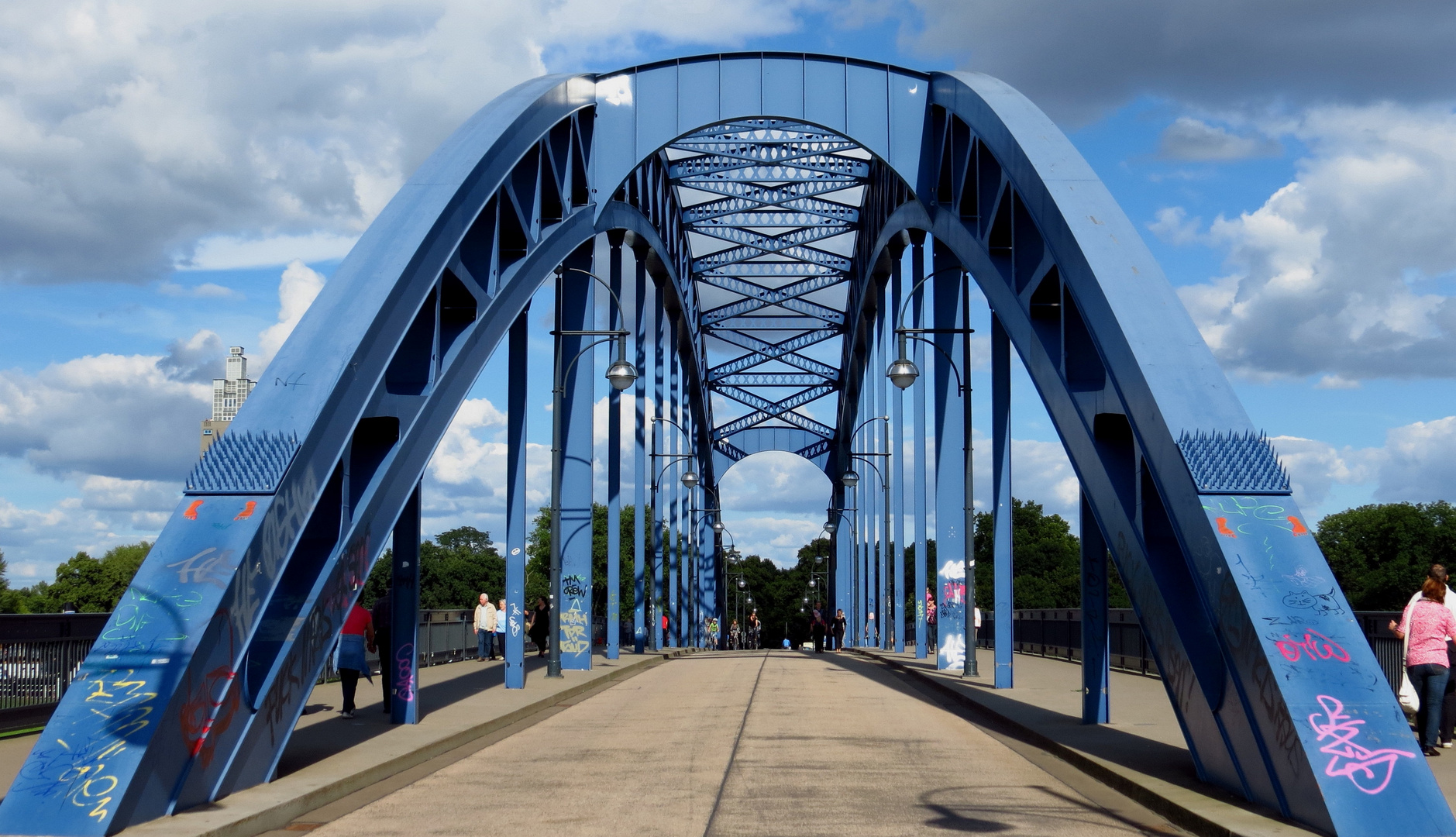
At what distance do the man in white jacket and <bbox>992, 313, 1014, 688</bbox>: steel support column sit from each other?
1003 centimetres

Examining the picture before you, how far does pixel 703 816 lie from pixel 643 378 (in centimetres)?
2976

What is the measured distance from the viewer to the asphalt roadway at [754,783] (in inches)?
336

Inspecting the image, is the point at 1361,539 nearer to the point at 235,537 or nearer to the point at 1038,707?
the point at 1038,707

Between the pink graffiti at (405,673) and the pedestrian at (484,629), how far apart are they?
465 inches

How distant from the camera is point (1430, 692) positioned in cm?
1132

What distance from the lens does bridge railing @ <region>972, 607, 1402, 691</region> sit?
15.2 meters

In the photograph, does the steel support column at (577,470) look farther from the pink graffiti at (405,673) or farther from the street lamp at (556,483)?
the pink graffiti at (405,673)

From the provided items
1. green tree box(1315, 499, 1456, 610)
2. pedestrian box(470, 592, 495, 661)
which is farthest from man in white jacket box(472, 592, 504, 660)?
green tree box(1315, 499, 1456, 610)

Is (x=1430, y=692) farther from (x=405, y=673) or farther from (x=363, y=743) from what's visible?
(x=405, y=673)

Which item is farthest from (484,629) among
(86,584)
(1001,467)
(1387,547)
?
(86,584)

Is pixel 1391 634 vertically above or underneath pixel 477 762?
above

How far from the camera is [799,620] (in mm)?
165250

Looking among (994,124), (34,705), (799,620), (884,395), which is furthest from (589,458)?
(799,620)

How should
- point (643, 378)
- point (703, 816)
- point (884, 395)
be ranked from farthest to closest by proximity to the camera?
1. point (884, 395)
2. point (643, 378)
3. point (703, 816)
